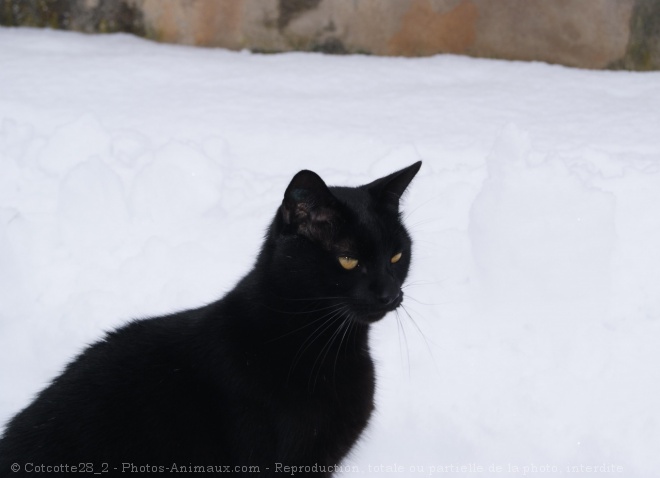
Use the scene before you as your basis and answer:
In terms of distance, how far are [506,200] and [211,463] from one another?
1774 millimetres

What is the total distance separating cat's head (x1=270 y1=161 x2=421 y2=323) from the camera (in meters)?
2.40

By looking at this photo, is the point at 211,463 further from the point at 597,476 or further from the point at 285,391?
the point at 597,476

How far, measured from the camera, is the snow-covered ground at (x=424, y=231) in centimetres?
303

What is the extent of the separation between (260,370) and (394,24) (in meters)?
3.17

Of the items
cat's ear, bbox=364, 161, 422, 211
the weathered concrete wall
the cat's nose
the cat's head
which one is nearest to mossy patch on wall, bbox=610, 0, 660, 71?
the weathered concrete wall

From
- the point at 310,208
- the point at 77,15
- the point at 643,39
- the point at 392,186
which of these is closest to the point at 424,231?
the point at 392,186

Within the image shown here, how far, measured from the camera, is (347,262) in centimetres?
242

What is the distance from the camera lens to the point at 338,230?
2412mm

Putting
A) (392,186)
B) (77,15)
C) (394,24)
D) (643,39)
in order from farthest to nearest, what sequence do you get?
(77,15), (394,24), (643,39), (392,186)

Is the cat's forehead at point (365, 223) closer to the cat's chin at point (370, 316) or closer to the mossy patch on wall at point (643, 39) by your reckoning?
the cat's chin at point (370, 316)

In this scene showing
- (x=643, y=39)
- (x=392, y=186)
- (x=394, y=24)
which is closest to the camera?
(x=392, y=186)

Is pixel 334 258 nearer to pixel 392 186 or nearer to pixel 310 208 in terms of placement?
pixel 310 208

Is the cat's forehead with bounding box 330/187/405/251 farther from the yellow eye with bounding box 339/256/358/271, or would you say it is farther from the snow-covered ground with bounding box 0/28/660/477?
the snow-covered ground with bounding box 0/28/660/477

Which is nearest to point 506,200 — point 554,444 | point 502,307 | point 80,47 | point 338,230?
point 502,307
